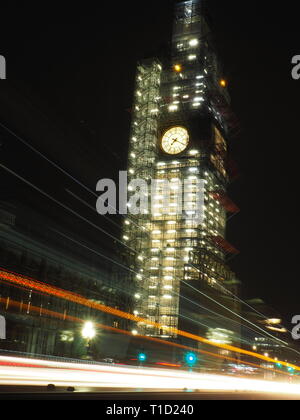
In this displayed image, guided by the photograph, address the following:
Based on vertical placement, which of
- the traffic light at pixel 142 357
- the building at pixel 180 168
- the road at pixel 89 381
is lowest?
the road at pixel 89 381

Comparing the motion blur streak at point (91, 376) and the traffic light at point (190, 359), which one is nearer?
the motion blur streak at point (91, 376)

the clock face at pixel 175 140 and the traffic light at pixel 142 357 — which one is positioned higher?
the clock face at pixel 175 140

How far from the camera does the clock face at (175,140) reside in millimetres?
103938

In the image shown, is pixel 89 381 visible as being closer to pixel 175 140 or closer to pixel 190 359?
pixel 190 359

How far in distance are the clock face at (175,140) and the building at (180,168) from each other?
239mm

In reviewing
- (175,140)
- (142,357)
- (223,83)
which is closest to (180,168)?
(175,140)

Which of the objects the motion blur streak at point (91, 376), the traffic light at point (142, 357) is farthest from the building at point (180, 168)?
the motion blur streak at point (91, 376)

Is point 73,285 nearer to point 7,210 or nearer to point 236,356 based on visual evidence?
point 7,210

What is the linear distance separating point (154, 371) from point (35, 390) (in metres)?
9.65

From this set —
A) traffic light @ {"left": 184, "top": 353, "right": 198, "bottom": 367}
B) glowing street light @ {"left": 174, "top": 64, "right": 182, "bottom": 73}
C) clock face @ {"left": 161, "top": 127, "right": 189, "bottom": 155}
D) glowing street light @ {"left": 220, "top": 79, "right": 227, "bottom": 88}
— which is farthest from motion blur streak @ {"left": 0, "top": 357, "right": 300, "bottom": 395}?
glowing street light @ {"left": 220, "top": 79, "right": 227, "bottom": 88}

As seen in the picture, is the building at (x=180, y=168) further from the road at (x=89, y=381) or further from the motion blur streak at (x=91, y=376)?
the road at (x=89, y=381)

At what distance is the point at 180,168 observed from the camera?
103m

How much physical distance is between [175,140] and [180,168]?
23.3ft
